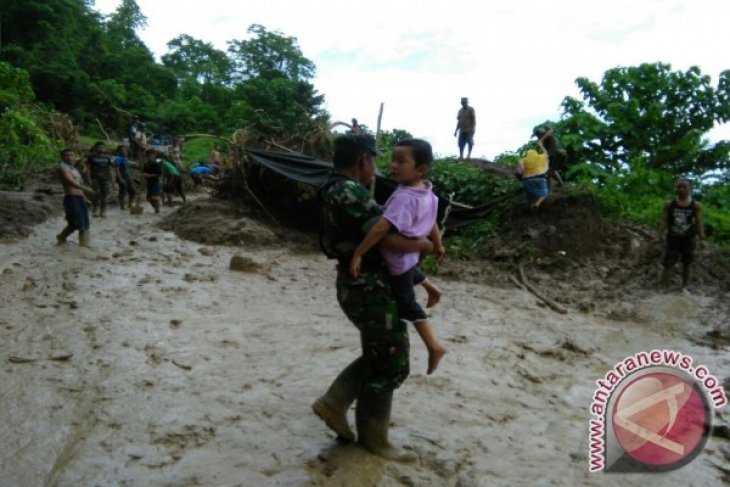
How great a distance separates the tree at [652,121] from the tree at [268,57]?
35996 millimetres

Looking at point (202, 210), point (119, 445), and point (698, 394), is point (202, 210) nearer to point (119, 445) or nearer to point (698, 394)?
point (119, 445)

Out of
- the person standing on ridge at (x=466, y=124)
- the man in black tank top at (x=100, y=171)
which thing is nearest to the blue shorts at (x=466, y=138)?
the person standing on ridge at (x=466, y=124)

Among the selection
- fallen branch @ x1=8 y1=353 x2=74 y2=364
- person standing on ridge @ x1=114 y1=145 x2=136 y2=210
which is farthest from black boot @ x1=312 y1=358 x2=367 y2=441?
person standing on ridge @ x1=114 y1=145 x2=136 y2=210

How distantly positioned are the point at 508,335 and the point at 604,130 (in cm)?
901

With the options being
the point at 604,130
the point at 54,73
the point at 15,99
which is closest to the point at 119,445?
the point at 604,130

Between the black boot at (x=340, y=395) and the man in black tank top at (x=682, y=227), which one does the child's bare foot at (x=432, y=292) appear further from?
the man in black tank top at (x=682, y=227)

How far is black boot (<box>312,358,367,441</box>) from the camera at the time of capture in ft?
9.25

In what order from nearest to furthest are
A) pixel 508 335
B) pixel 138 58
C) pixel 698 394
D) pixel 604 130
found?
pixel 698 394 → pixel 508 335 → pixel 604 130 → pixel 138 58

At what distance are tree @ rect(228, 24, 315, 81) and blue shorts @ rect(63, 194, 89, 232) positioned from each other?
130 feet

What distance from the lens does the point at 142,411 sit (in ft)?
11.4

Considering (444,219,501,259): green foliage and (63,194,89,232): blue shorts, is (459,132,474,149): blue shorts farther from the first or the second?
(63,194,89,232): blue shorts

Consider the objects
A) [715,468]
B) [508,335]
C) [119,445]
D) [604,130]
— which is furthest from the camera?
[604,130]

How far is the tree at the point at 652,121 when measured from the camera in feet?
43.3

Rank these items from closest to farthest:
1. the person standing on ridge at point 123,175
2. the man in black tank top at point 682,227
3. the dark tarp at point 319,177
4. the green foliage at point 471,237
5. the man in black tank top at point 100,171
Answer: the man in black tank top at point 682,227 < the green foliage at point 471,237 < the dark tarp at point 319,177 < the man in black tank top at point 100,171 < the person standing on ridge at point 123,175
